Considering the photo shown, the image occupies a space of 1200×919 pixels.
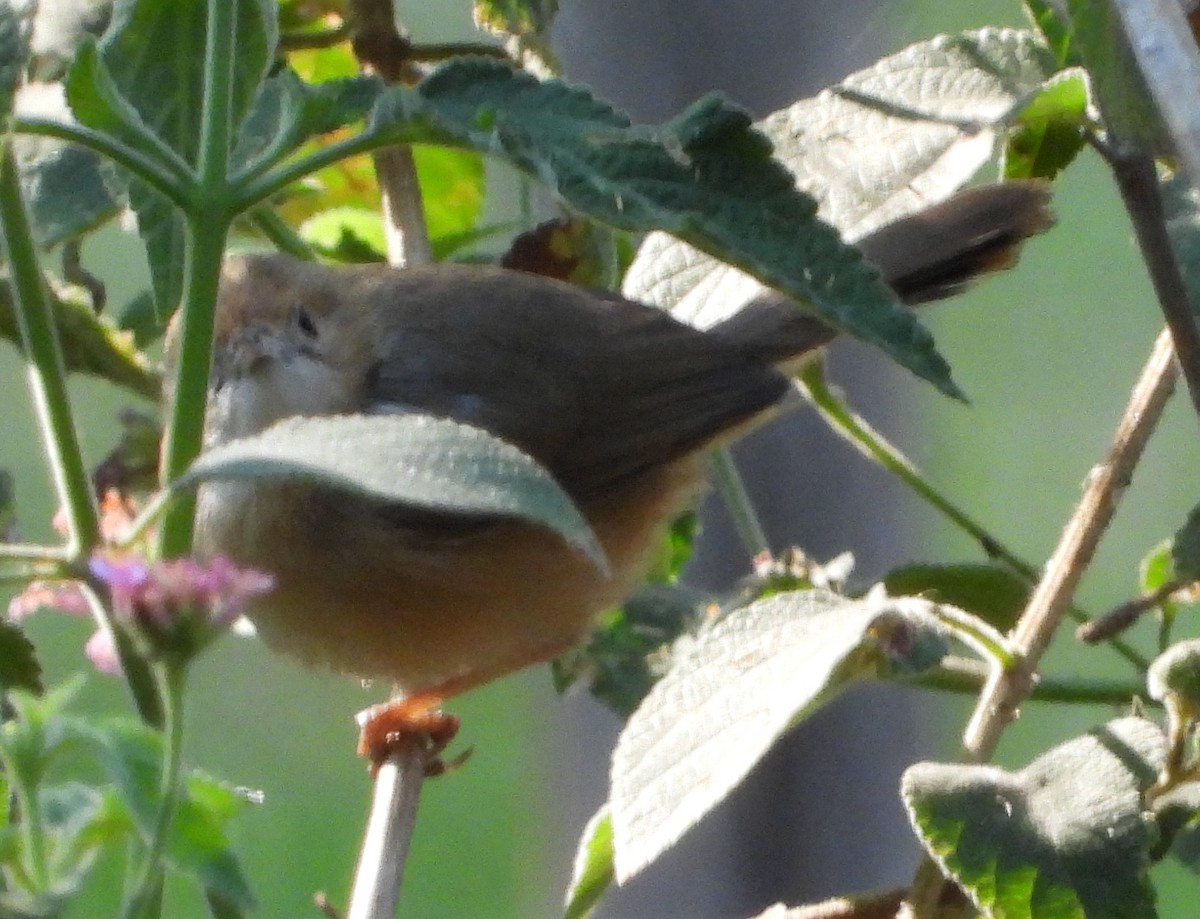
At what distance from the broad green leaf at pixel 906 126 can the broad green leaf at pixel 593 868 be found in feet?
1.90

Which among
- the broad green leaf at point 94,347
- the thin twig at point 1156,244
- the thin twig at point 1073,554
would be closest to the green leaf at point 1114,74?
the thin twig at point 1156,244

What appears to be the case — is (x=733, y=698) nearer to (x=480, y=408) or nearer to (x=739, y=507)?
(x=739, y=507)

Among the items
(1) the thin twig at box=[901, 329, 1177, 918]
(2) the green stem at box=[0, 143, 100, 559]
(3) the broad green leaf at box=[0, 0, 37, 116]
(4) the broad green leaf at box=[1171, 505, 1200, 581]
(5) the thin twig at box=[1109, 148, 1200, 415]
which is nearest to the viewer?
(3) the broad green leaf at box=[0, 0, 37, 116]

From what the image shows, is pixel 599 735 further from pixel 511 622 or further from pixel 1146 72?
pixel 1146 72

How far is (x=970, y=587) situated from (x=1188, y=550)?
39 centimetres

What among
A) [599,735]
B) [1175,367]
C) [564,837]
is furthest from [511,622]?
[564,837]

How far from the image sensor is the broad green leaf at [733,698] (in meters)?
1.28

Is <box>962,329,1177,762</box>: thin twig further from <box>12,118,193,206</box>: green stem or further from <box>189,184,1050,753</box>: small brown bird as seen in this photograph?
<box>12,118,193,206</box>: green stem

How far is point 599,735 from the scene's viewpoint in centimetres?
359

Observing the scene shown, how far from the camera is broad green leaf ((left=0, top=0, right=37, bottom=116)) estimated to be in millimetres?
1136

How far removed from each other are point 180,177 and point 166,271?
353mm

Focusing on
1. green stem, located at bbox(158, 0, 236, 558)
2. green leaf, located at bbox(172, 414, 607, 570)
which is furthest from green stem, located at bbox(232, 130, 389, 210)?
green leaf, located at bbox(172, 414, 607, 570)

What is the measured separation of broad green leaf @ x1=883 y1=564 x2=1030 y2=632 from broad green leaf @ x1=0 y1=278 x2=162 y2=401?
3.42 feet

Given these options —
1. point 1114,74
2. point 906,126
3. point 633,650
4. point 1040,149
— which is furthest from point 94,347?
point 1114,74
